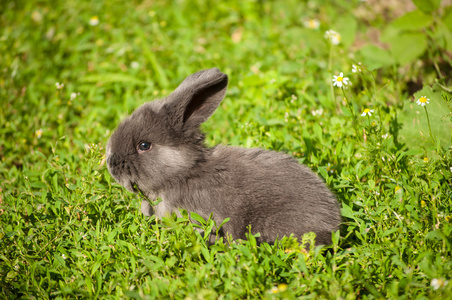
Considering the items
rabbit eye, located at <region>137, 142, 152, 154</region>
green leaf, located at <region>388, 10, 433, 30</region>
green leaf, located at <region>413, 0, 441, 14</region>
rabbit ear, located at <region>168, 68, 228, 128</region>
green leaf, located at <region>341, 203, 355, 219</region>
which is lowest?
green leaf, located at <region>341, 203, 355, 219</region>

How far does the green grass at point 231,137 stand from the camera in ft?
8.83

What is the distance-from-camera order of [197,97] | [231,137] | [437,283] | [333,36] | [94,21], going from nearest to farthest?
[437,283] → [197,97] → [231,137] → [333,36] → [94,21]

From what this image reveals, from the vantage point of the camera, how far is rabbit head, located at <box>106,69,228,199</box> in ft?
10.8

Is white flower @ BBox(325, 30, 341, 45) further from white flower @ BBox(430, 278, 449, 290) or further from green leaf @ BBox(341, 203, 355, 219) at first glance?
white flower @ BBox(430, 278, 449, 290)

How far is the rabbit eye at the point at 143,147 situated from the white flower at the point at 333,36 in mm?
2658

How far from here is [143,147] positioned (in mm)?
3332

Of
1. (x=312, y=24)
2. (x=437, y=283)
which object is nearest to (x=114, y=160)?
(x=437, y=283)

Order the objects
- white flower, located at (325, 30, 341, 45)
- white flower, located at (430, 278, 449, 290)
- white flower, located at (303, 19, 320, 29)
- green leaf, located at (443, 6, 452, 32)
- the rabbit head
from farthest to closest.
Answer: white flower, located at (303, 19, 320, 29), white flower, located at (325, 30, 341, 45), green leaf, located at (443, 6, 452, 32), the rabbit head, white flower, located at (430, 278, 449, 290)

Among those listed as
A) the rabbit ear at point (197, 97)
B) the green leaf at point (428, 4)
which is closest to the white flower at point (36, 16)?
the rabbit ear at point (197, 97)

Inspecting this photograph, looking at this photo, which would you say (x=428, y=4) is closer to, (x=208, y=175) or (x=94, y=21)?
(x=208, y=175)

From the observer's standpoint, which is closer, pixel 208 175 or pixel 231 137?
pixel 208 175

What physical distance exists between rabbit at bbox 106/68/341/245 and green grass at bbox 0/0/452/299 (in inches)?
8.2

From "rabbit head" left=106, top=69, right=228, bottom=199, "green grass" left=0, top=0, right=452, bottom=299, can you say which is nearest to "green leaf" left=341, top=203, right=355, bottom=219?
"green grass" left=0, top=0, right=452, bottom=299

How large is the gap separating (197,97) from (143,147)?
0.62 m
